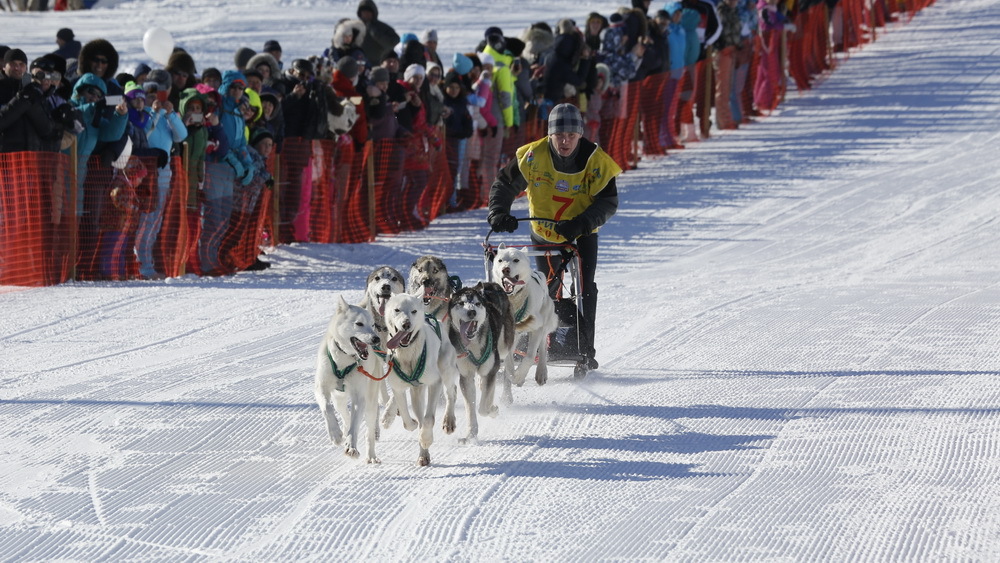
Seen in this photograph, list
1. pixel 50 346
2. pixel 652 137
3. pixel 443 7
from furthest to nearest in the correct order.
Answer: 1. pixel 443 7
2. pixel 652 137
3. pixel 50 346

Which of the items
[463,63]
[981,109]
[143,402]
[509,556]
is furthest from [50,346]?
[981,109]

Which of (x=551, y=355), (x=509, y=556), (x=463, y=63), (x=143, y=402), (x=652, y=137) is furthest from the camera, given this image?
(x=652, y=137)

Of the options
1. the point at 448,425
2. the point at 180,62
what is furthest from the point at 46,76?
→ the point at 448,425

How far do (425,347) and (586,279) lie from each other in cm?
239

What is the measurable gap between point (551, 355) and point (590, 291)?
0.46 m

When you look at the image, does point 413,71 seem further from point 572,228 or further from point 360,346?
point 360,346

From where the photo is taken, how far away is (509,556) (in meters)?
5.36

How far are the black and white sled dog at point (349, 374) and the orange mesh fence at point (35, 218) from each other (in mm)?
5251

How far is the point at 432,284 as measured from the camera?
7.80 m

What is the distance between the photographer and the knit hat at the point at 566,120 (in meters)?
8.42

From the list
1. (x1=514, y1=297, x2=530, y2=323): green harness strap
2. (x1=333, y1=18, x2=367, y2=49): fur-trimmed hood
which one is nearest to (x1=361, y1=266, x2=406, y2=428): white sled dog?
(x1=514, y1=297, x2=530, y2=323): green harness strap

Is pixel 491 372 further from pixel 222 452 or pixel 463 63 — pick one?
pixel 463 63

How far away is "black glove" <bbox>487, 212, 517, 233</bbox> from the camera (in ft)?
27.6

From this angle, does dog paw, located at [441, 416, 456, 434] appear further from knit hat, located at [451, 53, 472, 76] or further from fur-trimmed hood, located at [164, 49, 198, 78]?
knit hat, located at [451, 53, 472, 76]
